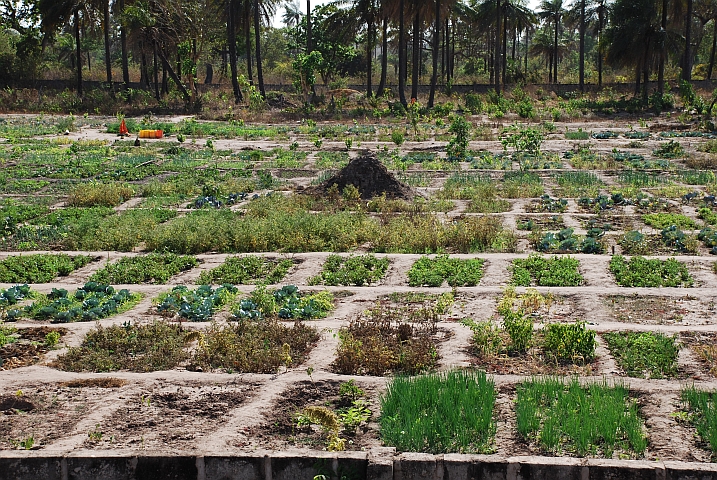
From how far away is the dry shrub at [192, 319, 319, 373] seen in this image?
8.18 metres

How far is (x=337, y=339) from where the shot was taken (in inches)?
358

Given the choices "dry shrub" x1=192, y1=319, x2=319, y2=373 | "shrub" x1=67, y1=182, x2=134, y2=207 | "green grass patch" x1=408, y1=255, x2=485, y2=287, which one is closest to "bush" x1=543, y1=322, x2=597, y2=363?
"dry shrub" x1=192, y1=319, x2=319, y2=373

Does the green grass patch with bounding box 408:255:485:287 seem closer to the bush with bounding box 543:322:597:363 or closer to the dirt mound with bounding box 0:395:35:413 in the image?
the bush with bounding box 543:322:597:363

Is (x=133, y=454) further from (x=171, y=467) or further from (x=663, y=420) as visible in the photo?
(x=663, y=420)

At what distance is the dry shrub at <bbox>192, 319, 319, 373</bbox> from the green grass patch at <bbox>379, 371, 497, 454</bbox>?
161 centimetres

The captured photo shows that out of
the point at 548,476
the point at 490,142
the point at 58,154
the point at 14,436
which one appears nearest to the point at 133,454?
the point at 14,436

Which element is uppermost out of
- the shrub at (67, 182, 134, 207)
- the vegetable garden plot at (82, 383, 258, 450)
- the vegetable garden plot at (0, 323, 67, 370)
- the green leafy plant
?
the shrub at (67, 182, 134, 207)

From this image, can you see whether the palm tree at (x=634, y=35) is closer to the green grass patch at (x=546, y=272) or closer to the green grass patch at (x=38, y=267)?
the green grass patch at (x=546, y=272)

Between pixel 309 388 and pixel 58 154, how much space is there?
2158 centimetres

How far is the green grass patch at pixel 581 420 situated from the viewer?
245 inches

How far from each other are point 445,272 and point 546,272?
147 cm

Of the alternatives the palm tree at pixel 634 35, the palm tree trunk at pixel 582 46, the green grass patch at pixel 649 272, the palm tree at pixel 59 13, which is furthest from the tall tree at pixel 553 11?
the green grass patch at pixel 649 272

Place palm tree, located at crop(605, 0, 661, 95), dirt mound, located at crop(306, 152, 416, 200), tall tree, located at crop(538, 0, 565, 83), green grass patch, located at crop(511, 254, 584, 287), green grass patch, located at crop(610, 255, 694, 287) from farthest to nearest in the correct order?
tall tree, located at crop(538, 0, 565, 83) < palm tree, located at crop(605, 0, 661, 95) < dirt mound, located at crop(306, 152, 416, 200) < green grass patch, located at crop(511, 254, 584, 287) < green grass patch, located at crop(610, 255, 694, 287)

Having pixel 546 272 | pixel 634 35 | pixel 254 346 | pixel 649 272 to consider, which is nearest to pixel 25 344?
pixel 254 346
